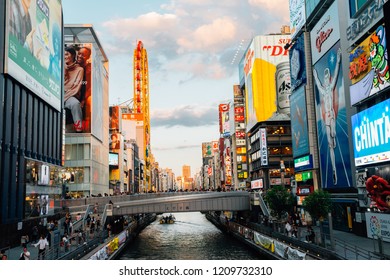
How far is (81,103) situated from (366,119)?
179 ft

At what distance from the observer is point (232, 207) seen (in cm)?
5594

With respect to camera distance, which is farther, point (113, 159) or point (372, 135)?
point (113, 159)

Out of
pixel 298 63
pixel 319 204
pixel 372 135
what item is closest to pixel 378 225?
pixel 319 204

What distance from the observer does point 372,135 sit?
114 ft

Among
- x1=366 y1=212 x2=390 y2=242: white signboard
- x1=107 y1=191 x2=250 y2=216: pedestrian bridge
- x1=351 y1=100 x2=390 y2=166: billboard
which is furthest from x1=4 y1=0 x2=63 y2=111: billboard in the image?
x1=366 y1=212 x2=390 y2=242: white signboard

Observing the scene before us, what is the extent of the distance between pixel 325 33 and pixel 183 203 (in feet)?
85.9

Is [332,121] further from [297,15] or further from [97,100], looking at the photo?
[97,100]

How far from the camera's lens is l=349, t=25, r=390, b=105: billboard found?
3388cm

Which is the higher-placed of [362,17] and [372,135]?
[362,17]

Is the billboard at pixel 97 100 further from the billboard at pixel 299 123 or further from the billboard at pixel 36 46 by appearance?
the billboard at pixel 299 123

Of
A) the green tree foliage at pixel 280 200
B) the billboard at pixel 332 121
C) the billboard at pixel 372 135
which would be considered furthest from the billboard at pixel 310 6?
the green tree foliage at pixel 280 200

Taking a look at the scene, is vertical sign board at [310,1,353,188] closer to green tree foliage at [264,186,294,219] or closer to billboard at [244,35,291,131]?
green tree foliage at [264,186,294,219]

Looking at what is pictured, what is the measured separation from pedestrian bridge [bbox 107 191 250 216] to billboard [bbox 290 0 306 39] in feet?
79.8

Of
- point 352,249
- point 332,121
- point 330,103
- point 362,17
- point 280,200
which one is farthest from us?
point 330,103
